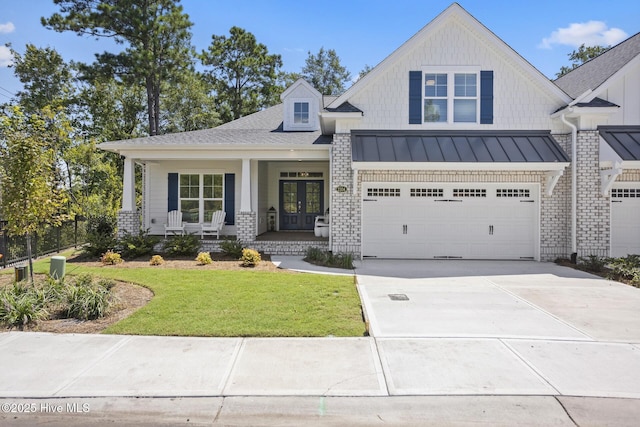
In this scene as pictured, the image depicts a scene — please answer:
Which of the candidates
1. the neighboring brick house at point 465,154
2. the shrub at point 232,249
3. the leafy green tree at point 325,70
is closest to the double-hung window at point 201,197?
the neighboring brick house at point 465,154

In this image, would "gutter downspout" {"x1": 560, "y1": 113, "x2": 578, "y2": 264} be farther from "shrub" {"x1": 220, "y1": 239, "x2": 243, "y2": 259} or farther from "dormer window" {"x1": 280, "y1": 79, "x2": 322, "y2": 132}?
"shrub" {"x1": 220, "y1": 239, "x2": 243, "y2": 259}

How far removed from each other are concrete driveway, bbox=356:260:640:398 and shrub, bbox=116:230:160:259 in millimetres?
7158

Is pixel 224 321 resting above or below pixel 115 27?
below

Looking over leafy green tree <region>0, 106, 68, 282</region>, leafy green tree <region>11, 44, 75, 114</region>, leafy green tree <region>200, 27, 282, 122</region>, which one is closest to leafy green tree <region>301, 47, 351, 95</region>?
leafy green tree <region>200, 27, 282, 122</region>

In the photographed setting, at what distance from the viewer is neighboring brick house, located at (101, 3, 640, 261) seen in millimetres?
12117

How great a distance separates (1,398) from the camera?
3990mm

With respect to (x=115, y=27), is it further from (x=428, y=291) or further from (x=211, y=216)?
A: (x=428, y=291)

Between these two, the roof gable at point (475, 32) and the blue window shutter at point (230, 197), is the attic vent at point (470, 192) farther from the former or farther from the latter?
the blue window shutter at point (230, 197)

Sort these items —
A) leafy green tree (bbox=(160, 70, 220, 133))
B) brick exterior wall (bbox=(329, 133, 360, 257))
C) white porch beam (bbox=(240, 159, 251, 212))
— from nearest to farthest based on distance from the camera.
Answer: brick exterior wall (bbox=(329, 133, 360, 257)) < white porch beam (bbox=(240, 159, 251, 212)) < leafy green tree (bbox=(160, 70, 220, 133))

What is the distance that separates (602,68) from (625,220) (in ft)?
17.7

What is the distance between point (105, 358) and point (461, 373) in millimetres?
4237

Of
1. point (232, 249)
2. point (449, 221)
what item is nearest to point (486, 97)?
point (449, 221)

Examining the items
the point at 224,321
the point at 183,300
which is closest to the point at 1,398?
the point at 224,321

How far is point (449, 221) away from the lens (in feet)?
42.5
